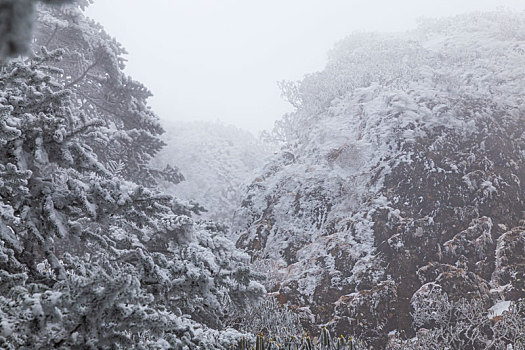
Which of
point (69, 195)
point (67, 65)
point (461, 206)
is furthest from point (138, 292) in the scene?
point (461, 206)

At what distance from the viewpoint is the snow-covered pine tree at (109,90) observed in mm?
7453

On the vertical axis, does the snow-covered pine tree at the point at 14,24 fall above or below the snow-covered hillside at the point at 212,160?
below

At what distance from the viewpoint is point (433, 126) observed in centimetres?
1126

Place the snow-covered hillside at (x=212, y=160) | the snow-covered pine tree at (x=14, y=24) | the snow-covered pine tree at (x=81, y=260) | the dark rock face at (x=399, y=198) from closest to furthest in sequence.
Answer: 1. the snow-covered pine tree at (x=14, y=24)
2. the snow-covered pine tree at (x=81, y=260)
3. the dark rock face at (x=399, y=198)
4. the snow-covered hillside at (x=212, y=160)

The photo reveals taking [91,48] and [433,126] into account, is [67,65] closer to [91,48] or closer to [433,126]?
[91,48]

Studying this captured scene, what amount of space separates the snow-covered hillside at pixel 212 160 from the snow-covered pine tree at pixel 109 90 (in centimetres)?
753

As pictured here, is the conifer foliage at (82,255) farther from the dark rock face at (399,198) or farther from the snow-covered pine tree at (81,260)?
the dark rock face at (399,198)

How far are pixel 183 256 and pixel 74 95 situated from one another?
557 centimetres

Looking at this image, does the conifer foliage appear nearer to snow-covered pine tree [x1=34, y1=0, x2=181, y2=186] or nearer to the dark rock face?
snow-covered pine tree [x1=34, y1=0, x2=181, y2=186]

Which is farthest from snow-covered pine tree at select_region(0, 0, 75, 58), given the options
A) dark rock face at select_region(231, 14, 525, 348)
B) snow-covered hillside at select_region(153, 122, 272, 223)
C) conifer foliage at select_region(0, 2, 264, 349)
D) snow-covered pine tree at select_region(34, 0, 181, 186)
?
snow-covered hillside at select_region(153, 122, 272, 223)

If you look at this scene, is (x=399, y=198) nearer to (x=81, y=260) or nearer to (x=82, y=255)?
(x=82, y=255)

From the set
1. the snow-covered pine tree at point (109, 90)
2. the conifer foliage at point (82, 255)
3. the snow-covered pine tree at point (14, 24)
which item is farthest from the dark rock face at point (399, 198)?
the snow-covered pine tree at point (14, 24)

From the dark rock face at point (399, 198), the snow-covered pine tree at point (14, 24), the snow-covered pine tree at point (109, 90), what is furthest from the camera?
the dark rock face at point (399, 198)

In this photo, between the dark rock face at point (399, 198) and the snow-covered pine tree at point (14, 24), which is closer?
the snow-covered pine tree at point (14, 24)
